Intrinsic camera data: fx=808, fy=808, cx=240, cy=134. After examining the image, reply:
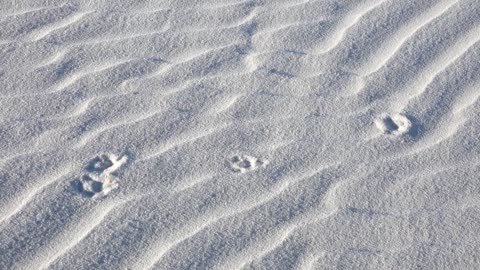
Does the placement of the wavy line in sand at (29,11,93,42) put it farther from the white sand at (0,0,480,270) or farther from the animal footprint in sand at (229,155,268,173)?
the animal footprint in sand at (229,155,268,173)

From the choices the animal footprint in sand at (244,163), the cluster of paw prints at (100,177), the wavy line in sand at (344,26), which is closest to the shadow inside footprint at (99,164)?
the cluster of paw prints at (100,177)

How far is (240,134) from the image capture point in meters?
→ 2.97

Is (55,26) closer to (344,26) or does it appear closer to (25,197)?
(25,197)

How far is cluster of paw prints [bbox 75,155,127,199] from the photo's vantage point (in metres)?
2.74

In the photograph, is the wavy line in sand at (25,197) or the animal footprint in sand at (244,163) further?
the animal footprint in sand at (244,163)

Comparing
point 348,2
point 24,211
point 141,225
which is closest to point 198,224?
point 141,225

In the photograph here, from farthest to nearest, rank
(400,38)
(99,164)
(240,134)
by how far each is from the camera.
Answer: (400,38), (240,134), (99,164)

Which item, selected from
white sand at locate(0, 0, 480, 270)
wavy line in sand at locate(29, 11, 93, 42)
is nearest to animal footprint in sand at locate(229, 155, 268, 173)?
white sand at locate(0, 0, 480, 270)

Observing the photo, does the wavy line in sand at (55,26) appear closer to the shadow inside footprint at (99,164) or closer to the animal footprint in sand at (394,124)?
the shadow inside footprint at (99,164)

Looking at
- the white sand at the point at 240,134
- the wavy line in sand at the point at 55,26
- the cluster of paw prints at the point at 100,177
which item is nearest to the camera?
the white sand at the point at 240,134

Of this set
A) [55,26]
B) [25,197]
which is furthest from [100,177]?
[55,26]

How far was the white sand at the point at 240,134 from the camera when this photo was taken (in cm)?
260

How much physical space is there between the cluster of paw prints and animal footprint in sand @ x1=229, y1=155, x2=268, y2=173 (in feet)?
1.26

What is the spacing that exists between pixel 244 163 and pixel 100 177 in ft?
1.66
